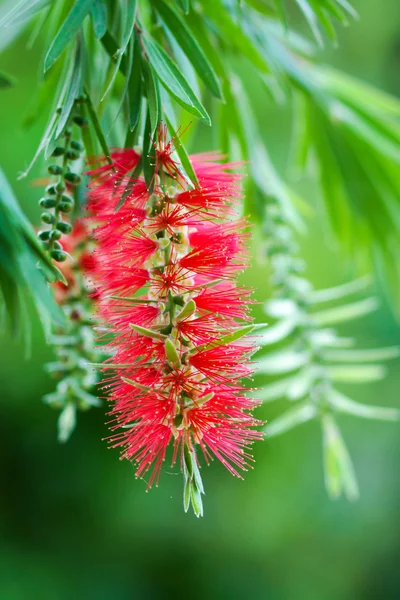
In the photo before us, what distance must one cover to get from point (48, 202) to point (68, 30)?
118mm

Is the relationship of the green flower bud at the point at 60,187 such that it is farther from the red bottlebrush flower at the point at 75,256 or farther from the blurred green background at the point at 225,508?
the blurred green background at the point at 225,508

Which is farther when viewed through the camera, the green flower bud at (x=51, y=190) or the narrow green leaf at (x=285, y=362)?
the narrow green leaf at (x=285, y=362)

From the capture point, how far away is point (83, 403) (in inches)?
27.0

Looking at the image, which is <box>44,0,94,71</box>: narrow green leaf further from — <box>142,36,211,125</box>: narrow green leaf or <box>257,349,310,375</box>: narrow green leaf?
<box>257,349,310,375</box>: narrow green leaf

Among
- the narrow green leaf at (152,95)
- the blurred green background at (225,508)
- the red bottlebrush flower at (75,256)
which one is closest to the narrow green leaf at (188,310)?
the narrow green leaf at (152,95)

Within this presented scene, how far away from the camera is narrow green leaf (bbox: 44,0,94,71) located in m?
0.45

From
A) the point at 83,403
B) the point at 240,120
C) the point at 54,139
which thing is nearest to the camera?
the point at 54,139

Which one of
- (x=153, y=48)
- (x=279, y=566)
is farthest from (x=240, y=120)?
(x=279, y=566)

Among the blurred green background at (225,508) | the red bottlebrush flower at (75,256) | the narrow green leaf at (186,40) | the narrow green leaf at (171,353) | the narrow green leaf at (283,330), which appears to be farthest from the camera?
the blurred green background at (225,508)

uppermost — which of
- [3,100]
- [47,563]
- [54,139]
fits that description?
[3,100]

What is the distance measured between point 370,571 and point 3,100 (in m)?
2.39

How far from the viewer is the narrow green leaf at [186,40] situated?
543mm

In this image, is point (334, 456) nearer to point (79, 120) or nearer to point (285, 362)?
point (285, 362)

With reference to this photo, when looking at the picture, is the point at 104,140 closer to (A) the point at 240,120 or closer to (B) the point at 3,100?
(A) the point at 240,120
